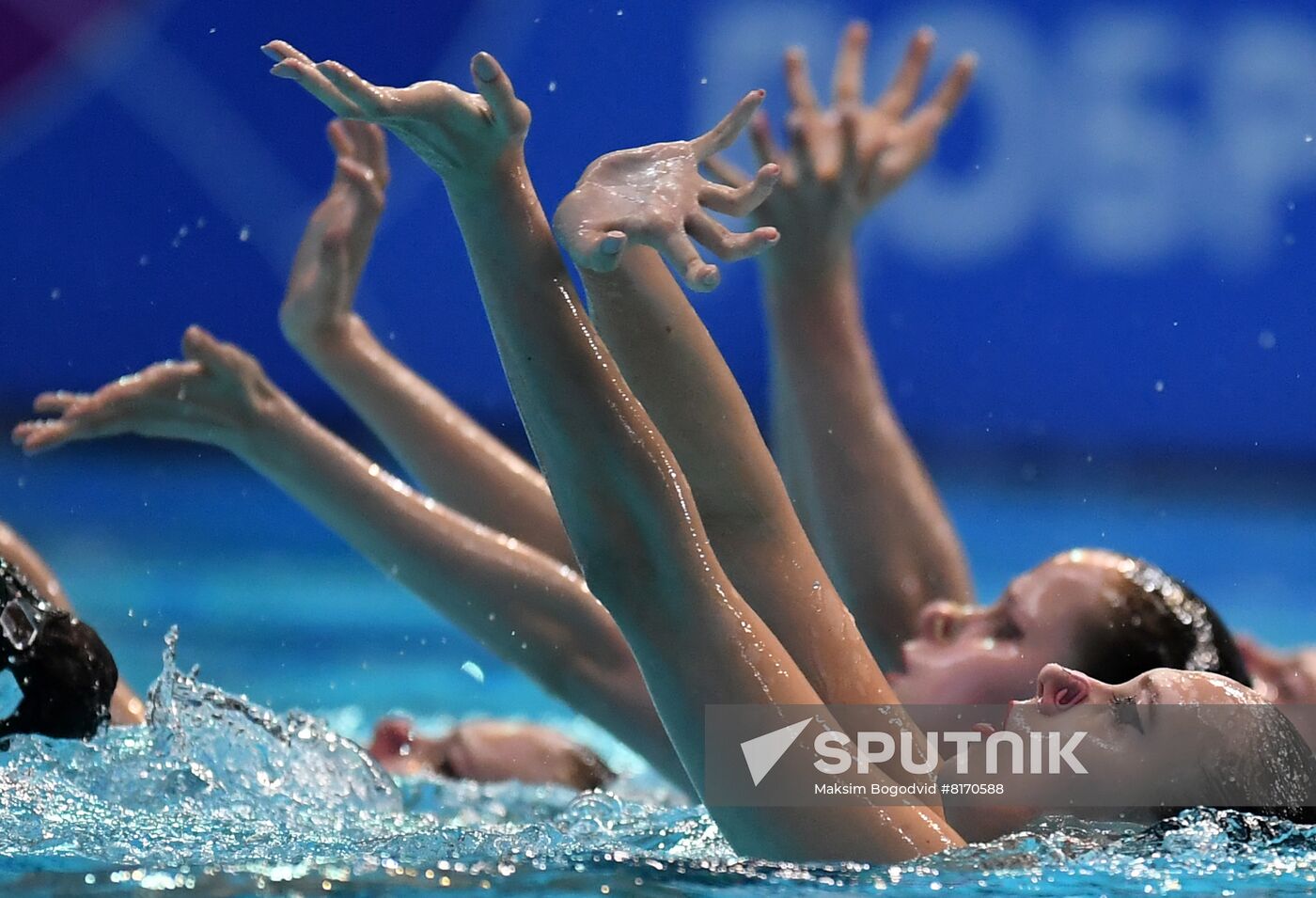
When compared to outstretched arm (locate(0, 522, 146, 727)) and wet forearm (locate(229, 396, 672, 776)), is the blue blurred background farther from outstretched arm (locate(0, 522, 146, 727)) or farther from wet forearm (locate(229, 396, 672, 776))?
wet forearm (locate(229, 396, 672, 776))

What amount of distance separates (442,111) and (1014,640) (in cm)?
120

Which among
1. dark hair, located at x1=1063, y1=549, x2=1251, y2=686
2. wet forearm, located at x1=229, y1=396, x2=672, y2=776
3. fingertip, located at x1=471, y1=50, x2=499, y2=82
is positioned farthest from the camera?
wet forearm, located at x1=229, y1=396, x2=672, y2=776

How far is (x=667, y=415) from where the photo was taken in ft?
6.14

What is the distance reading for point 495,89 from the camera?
156 centimetres

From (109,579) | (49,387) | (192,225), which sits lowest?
(109,579)

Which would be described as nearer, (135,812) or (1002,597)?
(135,812)

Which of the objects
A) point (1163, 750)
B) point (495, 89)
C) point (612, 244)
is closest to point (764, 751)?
point (1163, 750)

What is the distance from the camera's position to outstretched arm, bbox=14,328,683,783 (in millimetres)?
2369

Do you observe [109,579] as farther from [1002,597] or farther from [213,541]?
[1002,597]

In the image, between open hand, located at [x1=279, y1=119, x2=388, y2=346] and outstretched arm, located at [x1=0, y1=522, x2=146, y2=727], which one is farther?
open hand, located at [x1=279, y1=119, x2=388, y2=346]

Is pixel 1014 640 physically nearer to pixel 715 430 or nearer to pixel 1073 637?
Result: pixel 1073 637

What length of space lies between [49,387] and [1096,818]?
6.60 m

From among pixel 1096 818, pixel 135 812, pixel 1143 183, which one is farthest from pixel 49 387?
pixel 1096 818

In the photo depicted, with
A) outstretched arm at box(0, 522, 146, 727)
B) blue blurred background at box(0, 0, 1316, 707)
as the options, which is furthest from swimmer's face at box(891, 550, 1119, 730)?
blue blurred background at box(0, 0, 1316, 707)
